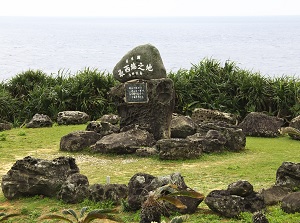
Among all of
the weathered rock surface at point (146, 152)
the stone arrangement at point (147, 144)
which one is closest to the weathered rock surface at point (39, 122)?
the stone arrangement at point (147, 144)

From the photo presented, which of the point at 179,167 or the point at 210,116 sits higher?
the point at 179,167

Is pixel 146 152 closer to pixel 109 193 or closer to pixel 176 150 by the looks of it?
pixel 176 150

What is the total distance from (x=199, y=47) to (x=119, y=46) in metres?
18.7

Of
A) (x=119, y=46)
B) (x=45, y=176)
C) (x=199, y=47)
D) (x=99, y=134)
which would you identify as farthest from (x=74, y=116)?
(x=119, y=46)

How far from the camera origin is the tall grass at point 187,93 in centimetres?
2211

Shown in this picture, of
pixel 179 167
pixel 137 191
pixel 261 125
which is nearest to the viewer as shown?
pixel 137 191

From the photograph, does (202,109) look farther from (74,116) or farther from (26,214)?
(26,214)

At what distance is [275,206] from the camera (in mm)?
10422

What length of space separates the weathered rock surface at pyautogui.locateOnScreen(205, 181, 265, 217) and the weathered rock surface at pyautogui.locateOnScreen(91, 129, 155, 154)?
591 centimetres

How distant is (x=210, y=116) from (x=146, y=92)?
401 centimetres

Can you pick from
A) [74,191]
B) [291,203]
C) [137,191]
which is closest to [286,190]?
[291,203]

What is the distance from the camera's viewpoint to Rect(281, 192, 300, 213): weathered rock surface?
9859mm

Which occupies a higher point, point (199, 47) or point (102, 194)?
point (102, 194)

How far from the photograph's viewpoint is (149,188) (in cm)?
1021
